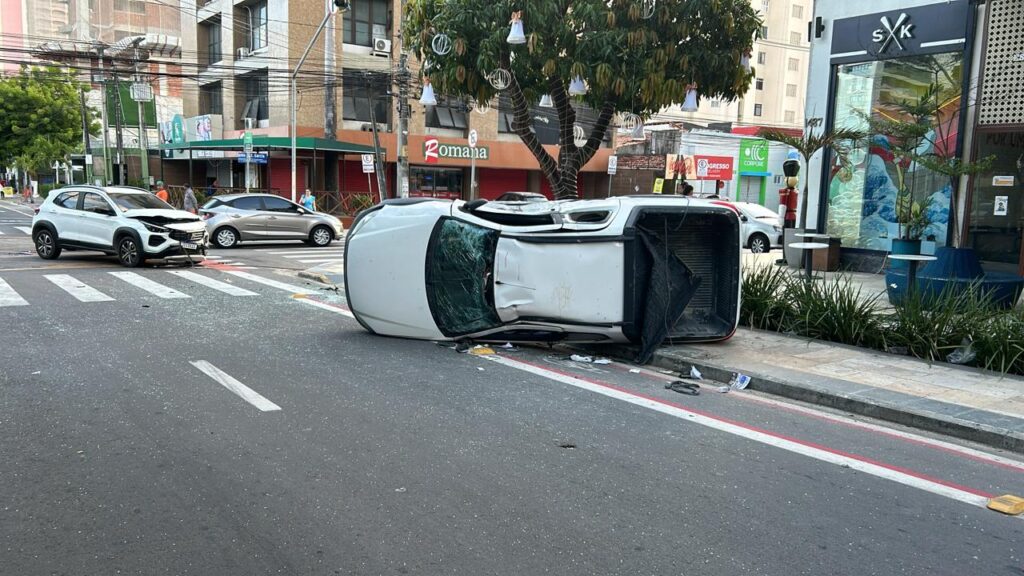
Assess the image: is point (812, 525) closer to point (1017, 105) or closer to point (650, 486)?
point (650, 486)

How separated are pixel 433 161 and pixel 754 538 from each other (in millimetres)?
33836

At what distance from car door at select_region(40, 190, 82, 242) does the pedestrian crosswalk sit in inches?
86.7

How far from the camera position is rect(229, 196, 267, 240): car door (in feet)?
71.6

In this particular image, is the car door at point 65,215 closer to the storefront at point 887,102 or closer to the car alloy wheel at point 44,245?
the car alloy wheel at point 44,245

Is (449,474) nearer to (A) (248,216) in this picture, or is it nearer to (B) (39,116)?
(A) (248,216)

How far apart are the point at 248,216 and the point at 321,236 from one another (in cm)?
250

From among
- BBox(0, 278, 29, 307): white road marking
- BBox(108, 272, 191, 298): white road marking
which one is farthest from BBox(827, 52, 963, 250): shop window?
BBox(0, 278, 29, 307): white road marking

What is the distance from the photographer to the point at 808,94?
1602 centimetres

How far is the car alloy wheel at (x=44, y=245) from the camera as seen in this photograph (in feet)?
57.0

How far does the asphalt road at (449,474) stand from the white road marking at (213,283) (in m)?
4.86

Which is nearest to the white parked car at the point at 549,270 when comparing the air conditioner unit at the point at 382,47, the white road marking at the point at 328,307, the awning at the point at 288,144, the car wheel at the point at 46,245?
the white road marking at the point at 328,307

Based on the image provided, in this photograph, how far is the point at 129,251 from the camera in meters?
16.2

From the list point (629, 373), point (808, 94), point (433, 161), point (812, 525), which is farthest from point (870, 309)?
point (433, 161)

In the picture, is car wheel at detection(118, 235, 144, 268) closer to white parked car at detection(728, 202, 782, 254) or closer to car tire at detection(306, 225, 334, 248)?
car tire at detection(306, 225, 334, 248)
